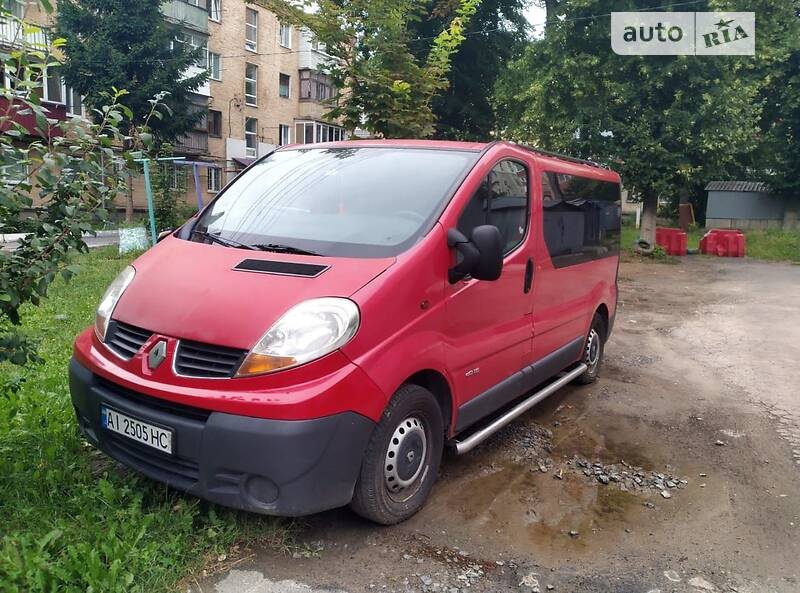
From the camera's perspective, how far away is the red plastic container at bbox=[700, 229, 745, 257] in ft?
67.6

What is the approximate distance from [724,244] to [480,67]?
33.1 feet

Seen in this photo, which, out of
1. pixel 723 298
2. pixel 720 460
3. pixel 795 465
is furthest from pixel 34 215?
pixel 723 298

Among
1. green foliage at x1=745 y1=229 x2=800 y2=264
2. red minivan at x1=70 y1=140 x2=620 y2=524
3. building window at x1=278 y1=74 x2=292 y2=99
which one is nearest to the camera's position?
red minivan at x1=70 y1=140 x2=620 y2=524

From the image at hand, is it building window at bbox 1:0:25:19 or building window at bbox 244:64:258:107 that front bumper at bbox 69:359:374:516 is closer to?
building window at bbox 1:0:25:19

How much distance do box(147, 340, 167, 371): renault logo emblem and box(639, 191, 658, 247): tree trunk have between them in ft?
60.2

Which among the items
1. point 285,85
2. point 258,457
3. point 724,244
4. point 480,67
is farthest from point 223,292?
point 285,85

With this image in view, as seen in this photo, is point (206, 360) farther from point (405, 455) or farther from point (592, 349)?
point (592, 349)

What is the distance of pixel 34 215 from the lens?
3.20m

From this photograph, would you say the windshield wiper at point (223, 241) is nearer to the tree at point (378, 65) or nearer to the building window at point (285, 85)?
the tree at point (378, 65)

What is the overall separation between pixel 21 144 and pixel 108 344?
1.05 meters

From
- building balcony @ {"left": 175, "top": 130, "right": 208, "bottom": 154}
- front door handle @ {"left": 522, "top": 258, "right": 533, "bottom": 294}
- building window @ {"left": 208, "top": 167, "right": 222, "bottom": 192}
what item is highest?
building balcony @ {"left": 175, "top": 130, "right": 208, "bottom": 154}

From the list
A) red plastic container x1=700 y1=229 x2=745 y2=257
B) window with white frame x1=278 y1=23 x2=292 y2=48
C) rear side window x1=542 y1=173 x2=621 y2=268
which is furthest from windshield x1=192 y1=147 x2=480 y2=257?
window with white frame x1=278 y1=23 x2=292 y2=48

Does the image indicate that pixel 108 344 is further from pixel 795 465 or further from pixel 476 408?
pixel 795 465

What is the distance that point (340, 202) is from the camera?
375cm
